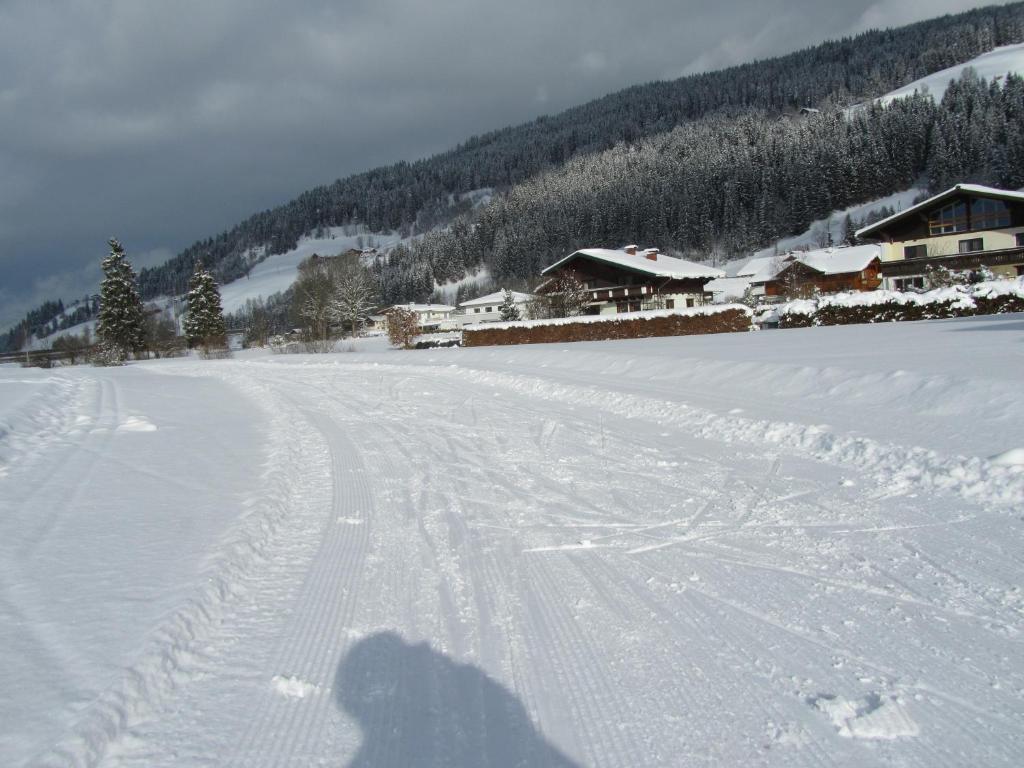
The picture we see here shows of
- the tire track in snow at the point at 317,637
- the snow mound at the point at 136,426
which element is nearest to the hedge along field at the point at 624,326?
the snow mound at the point at 136,426

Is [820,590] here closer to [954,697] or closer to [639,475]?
[954,697]

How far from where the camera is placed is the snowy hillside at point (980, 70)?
122 metres

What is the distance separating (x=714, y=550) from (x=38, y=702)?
14.8ft

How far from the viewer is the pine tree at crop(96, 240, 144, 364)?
62.7 metres

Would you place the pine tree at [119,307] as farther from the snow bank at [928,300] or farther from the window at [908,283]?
the window at [908,283]

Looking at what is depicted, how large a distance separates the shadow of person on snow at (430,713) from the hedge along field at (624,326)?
31.4 m

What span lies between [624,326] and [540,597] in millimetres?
31877

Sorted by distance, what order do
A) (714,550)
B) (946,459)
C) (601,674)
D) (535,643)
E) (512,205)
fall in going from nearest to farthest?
(601,674)
(535,643)
(714,550)
(946,459)
(512,205)

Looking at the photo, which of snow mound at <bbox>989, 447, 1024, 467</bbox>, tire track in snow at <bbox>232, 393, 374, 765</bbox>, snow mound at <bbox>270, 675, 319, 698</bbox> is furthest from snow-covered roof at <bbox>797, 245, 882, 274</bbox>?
snow mound at <bbox>270, 675, 319, 698</bbox>

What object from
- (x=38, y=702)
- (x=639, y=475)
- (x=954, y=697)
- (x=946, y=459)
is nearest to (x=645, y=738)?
(x=954, y=697)

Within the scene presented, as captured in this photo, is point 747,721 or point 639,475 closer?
point 747,721

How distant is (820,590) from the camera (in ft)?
13.8

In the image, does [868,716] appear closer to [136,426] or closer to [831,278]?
[136,426]

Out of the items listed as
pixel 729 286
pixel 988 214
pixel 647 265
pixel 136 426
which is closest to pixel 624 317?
pixel 647 265
